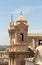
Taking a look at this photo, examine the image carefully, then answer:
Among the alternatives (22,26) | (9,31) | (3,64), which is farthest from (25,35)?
(3,64)

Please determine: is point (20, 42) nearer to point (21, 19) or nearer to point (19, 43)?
point (19, 43)

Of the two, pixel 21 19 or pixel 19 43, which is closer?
pixel 19 43

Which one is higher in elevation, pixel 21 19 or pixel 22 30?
pixel 21 19

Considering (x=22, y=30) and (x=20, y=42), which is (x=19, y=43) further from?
(x=22, y=30)

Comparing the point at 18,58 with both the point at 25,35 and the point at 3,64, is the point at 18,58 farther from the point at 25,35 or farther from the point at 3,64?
the point at 3,64

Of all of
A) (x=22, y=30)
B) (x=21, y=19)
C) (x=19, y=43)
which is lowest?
(x=19, y=43)

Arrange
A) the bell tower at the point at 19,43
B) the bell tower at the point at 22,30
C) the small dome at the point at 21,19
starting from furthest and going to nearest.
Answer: the small dome at the point at 21,19, the bell tower at the point at 22,30, the bell tower at the point at 19,43

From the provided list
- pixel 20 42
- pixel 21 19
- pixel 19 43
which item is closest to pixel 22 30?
pixel 21 19

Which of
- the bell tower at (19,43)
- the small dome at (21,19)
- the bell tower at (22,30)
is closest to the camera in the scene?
the bell tower at (19,43)

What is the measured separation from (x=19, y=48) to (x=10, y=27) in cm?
387

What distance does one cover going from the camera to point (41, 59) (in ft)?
51.4

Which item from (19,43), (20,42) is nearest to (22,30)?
(20,42)

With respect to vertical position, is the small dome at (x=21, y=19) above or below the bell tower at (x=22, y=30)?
above

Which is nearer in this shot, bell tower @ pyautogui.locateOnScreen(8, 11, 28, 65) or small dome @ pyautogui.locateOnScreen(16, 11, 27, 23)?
bell tower @ pyautogui.locateOnScreen(8, 11, 28, 65)
